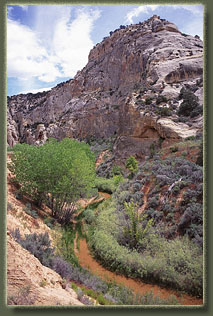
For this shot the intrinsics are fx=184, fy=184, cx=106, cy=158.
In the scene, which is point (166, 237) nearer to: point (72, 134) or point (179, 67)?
point (179, 67)

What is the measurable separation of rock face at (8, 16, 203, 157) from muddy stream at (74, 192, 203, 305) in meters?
14.5

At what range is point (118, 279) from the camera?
24.0 feet

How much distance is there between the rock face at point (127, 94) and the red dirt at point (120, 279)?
14600 millimetres

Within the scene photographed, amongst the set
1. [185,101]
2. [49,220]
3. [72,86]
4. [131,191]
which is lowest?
[49,220]

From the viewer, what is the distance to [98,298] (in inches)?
182

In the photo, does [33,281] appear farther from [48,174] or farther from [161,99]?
[161,99]

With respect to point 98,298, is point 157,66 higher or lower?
higher

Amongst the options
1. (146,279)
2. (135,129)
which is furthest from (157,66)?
(146,279)

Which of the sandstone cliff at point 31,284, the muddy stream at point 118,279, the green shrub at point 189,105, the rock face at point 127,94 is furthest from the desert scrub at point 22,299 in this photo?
the green shrub at point 189,105

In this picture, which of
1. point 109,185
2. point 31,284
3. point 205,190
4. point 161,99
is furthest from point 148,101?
point 31,284

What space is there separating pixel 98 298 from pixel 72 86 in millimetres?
68000

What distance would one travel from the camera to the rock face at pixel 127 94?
24.3m

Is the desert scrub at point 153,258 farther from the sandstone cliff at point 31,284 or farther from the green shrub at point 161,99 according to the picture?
the green shrub at point 161,99

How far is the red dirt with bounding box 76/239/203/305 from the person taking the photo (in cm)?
596
